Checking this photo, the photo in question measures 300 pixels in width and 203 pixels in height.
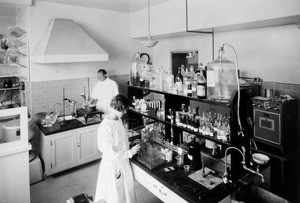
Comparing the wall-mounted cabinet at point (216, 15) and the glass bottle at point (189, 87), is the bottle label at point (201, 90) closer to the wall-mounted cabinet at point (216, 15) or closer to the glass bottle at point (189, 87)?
the glass bottle at point (189, 87)

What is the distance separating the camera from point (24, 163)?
2836 millimetres

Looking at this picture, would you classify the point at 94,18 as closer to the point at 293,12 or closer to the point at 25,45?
the point at 25,45

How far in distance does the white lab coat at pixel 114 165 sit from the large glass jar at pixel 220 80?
113 cm

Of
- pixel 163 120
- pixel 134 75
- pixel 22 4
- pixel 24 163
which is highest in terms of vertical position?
pixel 22 4

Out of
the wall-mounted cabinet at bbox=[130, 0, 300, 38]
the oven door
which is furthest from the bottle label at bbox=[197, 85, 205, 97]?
the wall-mounted cabinet at bbox=[130, 0, 300, 38]

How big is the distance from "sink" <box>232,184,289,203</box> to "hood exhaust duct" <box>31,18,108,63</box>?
3.55 m

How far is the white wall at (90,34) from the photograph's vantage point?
454 centimetres

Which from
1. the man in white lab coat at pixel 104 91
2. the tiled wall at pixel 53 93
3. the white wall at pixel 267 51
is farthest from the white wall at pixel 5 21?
the white wall at pixel 267 51

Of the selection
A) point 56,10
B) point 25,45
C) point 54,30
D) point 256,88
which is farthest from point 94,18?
point 256,88

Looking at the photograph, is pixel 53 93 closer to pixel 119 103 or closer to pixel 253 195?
pixel 119 103

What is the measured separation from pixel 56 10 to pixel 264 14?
3.92 metres

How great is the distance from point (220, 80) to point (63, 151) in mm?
3183

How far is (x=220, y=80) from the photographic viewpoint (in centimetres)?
254

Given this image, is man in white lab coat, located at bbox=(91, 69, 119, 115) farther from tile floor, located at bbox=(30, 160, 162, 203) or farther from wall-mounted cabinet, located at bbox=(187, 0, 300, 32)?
wall-mounted cabinet, located at bbox=(187, 0, 300, 32)
